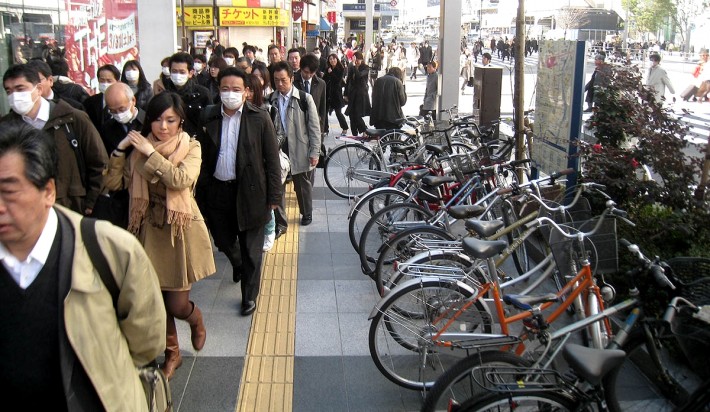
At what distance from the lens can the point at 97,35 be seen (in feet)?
33.9

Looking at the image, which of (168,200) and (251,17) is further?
(251,17)

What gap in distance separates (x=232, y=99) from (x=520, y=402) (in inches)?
116

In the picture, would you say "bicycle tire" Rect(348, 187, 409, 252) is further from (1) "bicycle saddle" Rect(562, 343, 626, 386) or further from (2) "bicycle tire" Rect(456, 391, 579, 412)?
(1) "bicycle saddle" Rect(562, 343, 626, 386)

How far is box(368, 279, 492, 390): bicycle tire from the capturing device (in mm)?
3639

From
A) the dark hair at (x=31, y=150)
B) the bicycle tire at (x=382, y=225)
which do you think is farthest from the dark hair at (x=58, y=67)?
the dark hair at (x=31, y=150)

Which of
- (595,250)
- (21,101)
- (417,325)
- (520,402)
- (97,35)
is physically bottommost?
(417,325)

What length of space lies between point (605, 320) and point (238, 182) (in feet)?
8.67

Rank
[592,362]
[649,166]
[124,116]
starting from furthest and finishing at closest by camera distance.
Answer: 1. [649,166]
2. [124,116]
3. [592,362]

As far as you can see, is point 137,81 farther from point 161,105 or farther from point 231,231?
point 161,105

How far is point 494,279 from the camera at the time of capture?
11.9 ft

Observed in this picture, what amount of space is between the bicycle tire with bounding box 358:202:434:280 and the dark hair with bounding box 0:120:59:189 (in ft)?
11.5

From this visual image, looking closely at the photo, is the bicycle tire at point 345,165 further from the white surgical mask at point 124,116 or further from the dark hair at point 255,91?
the white surgical mask at point 124,116

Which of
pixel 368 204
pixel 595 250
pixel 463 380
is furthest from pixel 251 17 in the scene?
pixel 463 380

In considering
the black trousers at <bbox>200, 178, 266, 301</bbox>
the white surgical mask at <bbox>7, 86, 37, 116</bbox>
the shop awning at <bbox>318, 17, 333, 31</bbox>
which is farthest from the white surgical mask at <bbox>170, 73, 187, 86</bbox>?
the shop awning at <bbox>318, 17, 333, 31</bbox>
